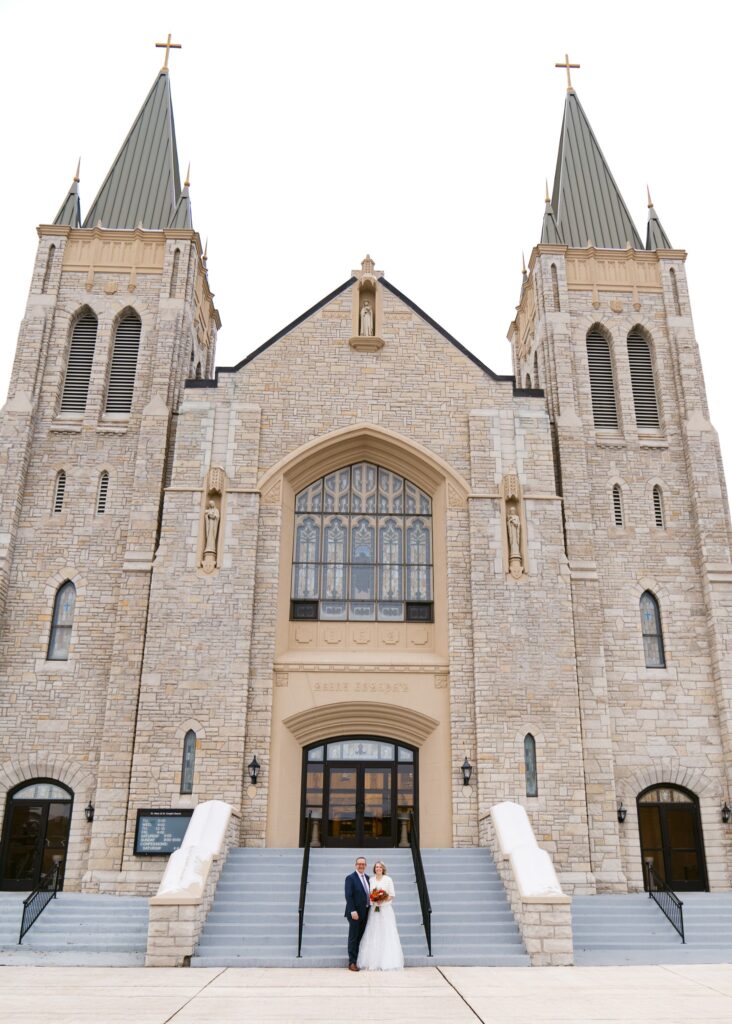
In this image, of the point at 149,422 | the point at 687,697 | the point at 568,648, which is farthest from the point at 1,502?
the point at 687,697

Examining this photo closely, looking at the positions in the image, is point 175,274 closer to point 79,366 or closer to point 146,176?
point 79,366

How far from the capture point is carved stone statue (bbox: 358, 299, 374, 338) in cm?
2095

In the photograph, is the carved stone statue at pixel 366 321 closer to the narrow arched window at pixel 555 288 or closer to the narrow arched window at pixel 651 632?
the narrow arched window at pixel 555 288

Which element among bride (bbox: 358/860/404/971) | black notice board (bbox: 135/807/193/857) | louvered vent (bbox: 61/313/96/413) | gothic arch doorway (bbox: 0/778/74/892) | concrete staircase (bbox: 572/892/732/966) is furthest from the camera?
louvered vent (bbox: 61/313/96/413)

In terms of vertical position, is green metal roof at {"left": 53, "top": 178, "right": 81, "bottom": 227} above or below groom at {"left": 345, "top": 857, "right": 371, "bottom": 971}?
above

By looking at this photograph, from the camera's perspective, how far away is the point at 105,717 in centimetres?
1753

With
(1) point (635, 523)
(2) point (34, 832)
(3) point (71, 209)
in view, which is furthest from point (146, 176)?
(2) point (34, 832)

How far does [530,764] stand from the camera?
56.0ft

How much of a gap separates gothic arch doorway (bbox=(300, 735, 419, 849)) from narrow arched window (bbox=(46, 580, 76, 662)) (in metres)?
5.75

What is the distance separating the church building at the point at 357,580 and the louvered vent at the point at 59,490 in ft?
0.24

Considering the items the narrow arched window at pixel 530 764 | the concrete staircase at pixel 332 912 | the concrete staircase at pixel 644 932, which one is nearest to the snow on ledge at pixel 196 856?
the concrete staircase at pixel 332 912

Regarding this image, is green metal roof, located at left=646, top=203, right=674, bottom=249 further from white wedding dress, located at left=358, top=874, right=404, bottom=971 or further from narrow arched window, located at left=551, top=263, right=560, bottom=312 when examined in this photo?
white wedding dress, located at left=358, top=874, right=404, bottom=971

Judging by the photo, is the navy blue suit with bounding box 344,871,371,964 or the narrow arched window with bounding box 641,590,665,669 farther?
the narrow arched window with bounding box 641,590,665,669

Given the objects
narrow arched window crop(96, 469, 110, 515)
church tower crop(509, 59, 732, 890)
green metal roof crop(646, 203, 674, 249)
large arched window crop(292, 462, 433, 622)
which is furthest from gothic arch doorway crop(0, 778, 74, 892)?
green metal roof crop(646, 203, 674, 249)
